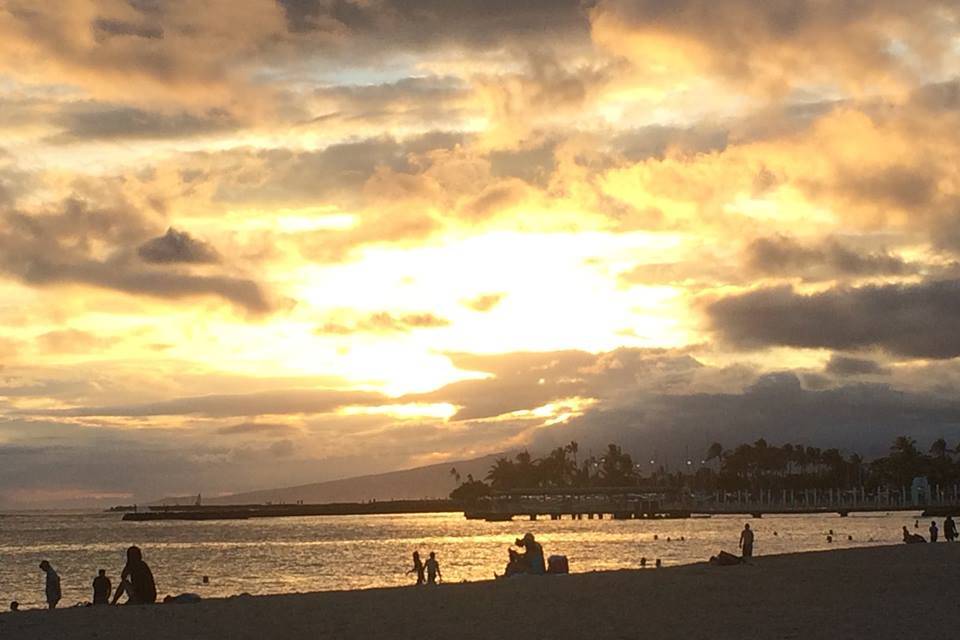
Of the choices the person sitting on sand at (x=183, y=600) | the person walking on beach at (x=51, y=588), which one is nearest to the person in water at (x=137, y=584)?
the person sitting on sand at (x=183, y=600)

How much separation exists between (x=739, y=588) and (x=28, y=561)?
118292mm

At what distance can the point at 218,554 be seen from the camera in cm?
13212

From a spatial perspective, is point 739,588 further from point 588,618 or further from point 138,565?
point 138,565

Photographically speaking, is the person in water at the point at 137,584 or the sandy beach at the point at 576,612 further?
the person in water at the point at 137,584

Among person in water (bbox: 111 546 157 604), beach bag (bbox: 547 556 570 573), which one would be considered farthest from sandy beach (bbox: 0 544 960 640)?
beach bag (bbox: 547 556 570 573)

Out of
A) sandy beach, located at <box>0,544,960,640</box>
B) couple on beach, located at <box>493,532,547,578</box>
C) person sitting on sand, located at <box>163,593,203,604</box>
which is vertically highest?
couple on beach, located at <box>493,532,547,578</box>

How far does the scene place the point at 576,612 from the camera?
26.3 metres

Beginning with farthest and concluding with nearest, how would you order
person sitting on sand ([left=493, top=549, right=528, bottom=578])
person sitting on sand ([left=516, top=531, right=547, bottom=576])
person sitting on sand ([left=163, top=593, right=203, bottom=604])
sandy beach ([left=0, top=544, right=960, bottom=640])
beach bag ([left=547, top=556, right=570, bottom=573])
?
1. beach bag ([left=547, top=556, right=570, bottom=573])
2. person sitting on sand ([left=493, top=549, right=528, bottom=578])
3. person sitting on sand ([left=516, top=531, right=547, bottom=576])
4. person sitting on sand ([left=163, top=593, right=203, bottom=604])
5. sandy beach ([left=0, top=544, right=960, bottom=640])

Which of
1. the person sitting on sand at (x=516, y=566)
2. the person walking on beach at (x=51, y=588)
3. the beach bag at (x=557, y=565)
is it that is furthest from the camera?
the beach bag at (x=557, y=565)

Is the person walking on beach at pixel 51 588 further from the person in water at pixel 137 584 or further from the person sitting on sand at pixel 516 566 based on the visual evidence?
the person sitting on sand at pixel 516 566

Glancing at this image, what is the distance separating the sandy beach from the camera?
76.1 ft

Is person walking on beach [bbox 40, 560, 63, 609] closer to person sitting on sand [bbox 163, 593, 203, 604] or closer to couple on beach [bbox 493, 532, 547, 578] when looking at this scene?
person sitting on sand [bbox 163, 593, 203, 604]

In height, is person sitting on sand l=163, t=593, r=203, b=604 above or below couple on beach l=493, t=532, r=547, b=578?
below

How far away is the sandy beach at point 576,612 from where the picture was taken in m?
23.2
